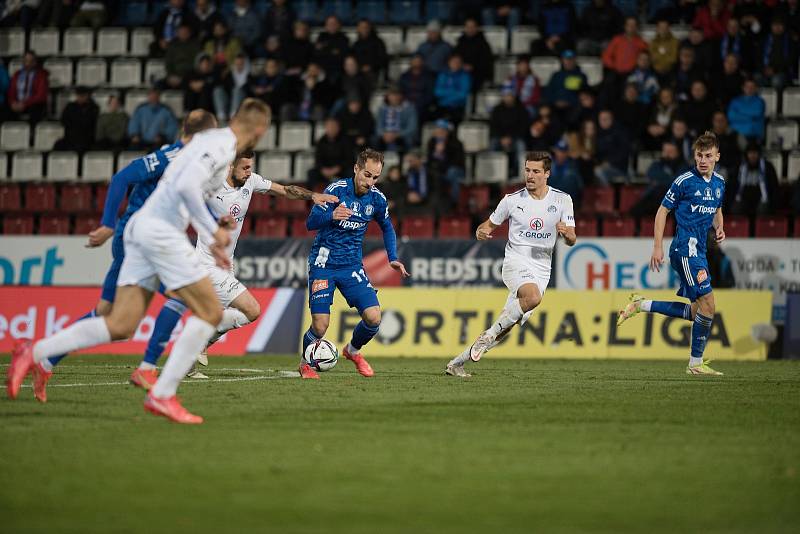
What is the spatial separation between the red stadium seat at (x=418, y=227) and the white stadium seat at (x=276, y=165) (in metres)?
3.28

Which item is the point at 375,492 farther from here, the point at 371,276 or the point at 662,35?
the point at 662,35

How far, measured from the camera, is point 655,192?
21000mm

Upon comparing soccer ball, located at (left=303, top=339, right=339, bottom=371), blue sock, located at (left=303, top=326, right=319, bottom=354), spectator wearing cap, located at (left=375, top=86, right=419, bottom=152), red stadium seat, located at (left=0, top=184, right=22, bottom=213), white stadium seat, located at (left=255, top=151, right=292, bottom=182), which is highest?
spectator wearing cap, located at (left=375, top=86, right=419, bottom=152)

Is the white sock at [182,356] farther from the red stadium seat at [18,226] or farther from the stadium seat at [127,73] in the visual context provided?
the stadium seat at [127,73]

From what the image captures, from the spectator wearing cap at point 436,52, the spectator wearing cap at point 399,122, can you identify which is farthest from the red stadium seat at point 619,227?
the spectator wearing cap at point 436,52

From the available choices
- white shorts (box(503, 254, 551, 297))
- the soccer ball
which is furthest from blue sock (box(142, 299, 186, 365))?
white shorts (box(503, 254, 551, 297))

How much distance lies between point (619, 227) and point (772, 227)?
2.55 m

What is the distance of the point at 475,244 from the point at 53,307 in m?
6.97

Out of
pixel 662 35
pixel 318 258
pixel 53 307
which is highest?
pixel 662 35

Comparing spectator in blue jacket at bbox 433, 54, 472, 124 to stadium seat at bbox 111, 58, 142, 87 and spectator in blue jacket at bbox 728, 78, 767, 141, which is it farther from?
stadium seat at bbox 111, 58, 142, 87

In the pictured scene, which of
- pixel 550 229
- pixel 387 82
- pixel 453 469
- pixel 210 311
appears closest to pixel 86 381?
pixel 210 311

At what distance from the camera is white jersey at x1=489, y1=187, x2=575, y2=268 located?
13.5m

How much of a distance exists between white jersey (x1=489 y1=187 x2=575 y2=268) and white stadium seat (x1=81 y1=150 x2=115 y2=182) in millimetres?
13195

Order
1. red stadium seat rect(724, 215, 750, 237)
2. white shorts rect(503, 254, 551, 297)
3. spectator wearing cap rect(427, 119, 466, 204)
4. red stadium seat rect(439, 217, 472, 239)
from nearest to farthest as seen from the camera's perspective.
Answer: white shorts rect(503, 254, 551, 297), red stadium seat rect(724, 215, 750, 237), red stadium seat rect(439, 217, 472, 239), spectator wearing cap rect(427, 119, 466, 204)
